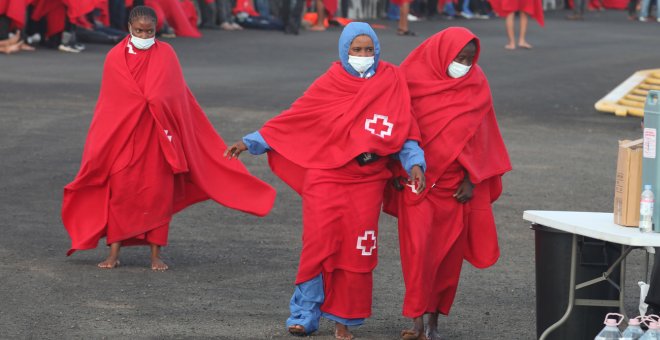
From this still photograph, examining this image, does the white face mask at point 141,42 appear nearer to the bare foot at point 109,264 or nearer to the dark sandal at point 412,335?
the bare foot at point 109,264

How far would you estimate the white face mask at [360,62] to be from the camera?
7312 mm

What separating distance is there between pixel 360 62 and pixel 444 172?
0.70 meters

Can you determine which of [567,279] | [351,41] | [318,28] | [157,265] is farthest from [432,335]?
[318,28]

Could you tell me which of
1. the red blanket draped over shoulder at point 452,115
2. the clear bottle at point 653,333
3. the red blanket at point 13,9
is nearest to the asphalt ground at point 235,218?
the red blanket at point 13,9

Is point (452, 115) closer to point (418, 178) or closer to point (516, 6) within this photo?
point (418, 178)

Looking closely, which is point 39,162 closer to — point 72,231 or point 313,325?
point 72,231

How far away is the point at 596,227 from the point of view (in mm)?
6406

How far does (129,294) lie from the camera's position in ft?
27.2

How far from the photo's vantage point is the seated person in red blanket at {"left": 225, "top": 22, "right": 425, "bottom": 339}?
730cm

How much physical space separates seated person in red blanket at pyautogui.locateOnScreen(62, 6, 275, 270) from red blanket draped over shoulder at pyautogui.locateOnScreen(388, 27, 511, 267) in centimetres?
198

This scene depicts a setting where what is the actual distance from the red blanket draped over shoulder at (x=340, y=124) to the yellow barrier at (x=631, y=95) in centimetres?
1036

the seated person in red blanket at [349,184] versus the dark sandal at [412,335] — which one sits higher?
the seated person in red blanket at [349,184]

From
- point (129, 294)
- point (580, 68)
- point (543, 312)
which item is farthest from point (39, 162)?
point (580, 68)

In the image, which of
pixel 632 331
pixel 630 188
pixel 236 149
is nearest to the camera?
pixel 632 331
